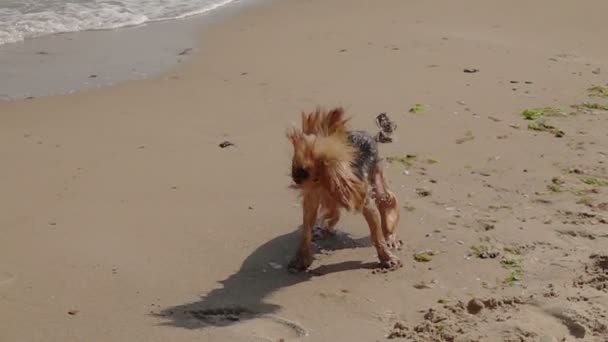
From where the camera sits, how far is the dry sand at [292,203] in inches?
183

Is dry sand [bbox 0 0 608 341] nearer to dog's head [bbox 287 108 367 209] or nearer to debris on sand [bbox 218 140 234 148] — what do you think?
debris on sand [bbox 218 140 234 148]

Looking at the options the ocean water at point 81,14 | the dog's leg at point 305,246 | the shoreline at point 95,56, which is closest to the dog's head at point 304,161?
the dog's leg at point 305,246

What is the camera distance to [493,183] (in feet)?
20.5

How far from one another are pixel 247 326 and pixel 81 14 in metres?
7.54

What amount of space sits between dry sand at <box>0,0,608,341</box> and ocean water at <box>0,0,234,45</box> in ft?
6.56

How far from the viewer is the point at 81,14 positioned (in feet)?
36.9

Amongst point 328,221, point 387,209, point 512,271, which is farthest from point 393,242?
point 512,271

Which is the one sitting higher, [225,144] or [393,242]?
[225,144]

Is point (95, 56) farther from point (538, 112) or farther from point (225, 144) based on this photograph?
point (538, 112)

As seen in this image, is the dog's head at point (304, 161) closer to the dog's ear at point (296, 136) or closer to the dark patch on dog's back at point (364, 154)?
the dog's ear at point (296, 136)

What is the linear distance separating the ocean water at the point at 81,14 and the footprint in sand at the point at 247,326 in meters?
6.29

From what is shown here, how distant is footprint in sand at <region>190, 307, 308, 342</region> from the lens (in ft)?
14.5

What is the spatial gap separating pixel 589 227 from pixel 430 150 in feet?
5.03

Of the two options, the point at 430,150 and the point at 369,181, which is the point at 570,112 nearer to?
the point at 430,150
